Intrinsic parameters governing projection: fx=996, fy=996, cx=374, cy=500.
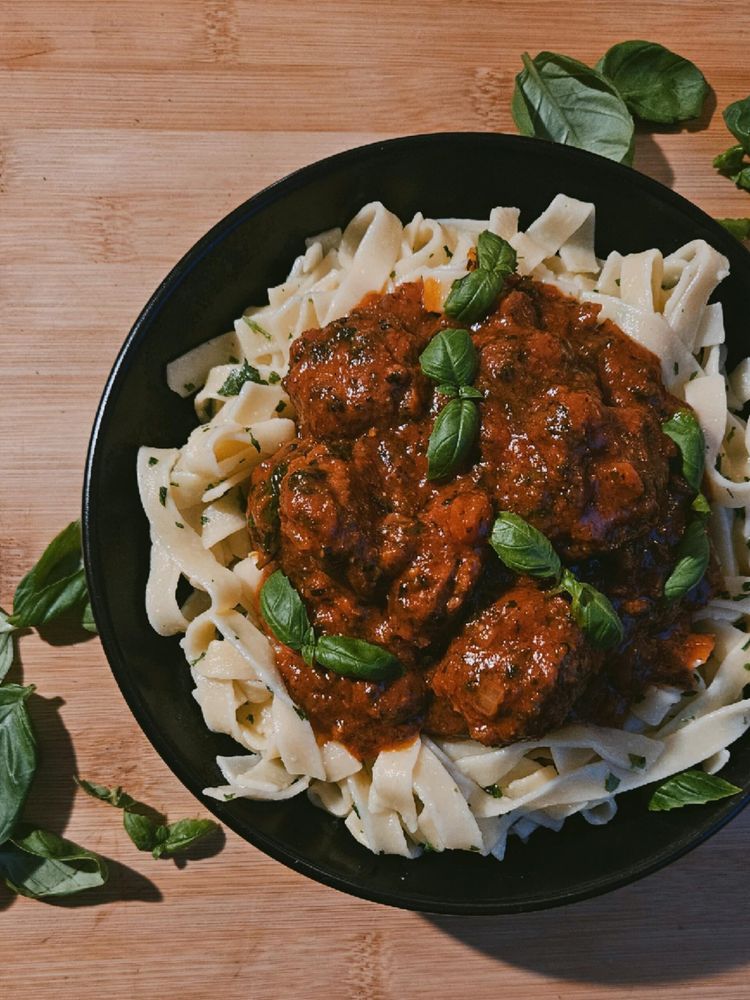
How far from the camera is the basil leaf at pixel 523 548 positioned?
3785 mm

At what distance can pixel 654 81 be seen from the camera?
531 centimetres

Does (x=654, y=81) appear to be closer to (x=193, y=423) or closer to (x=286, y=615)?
(x=193, y=423)

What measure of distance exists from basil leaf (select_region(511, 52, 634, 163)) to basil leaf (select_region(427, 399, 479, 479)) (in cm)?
204

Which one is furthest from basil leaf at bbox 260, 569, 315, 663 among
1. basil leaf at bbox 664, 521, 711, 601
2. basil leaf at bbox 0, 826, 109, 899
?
basil leaf at bbox 0, 826, 109, 899

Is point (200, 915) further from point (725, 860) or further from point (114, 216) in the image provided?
point (114, 216)

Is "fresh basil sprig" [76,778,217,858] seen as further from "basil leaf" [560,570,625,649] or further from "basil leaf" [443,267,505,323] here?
"basil leaf" [443,267,505,323]

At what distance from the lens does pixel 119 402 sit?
4496 mm

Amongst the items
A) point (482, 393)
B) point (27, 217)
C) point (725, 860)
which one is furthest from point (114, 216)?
point (725, 860)

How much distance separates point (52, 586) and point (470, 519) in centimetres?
239

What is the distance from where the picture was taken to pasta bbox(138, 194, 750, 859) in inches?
175

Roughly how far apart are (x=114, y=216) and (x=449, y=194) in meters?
1.78

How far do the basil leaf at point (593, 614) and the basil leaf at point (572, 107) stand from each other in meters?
2.45

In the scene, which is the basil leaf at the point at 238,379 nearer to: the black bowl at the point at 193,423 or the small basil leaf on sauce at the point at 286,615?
the black bowl at the point at 193,423

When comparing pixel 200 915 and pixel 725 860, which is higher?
pixel 725 860
